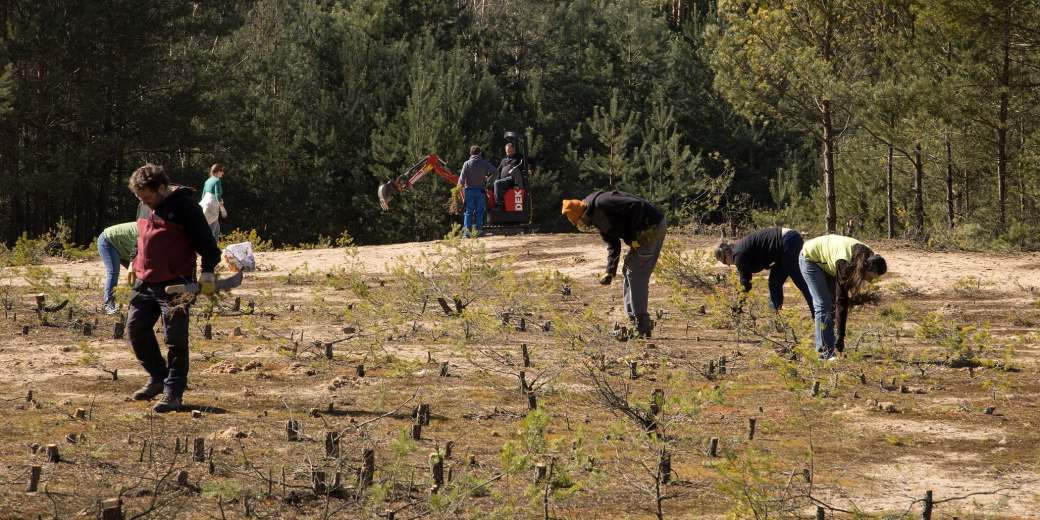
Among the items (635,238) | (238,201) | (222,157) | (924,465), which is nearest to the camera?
(924,465)

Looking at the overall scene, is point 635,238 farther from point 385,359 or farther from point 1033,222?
point 1033,222

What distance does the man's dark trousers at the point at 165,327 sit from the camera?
7.84m

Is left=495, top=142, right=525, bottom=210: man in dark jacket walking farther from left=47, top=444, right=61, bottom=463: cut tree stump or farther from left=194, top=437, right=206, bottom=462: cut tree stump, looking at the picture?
left=47, top=444, right=61, bottom=463: cut tree stump

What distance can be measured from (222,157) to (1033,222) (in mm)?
19309

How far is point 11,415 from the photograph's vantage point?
308 inches

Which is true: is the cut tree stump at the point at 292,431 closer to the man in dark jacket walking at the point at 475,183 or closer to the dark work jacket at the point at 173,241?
the dark work jacket at the point at 173,241

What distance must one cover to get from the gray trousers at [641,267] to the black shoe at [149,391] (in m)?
4.30

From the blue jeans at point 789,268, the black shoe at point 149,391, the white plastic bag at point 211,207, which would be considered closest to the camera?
the black shoe at point 149,391

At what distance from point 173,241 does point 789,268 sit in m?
5.09

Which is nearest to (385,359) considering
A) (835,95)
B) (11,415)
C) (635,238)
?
(635,238)

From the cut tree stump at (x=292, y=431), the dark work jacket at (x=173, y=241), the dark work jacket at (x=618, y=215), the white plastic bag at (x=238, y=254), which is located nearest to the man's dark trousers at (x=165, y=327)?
the dark work jacket at (x=173, y=241)

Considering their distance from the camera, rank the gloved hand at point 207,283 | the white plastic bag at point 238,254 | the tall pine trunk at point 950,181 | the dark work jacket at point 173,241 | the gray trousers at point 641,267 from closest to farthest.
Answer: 1. the gloved hand at point 207,283
2. the dark work jacket at point 173,241
3. the gray trousers at point 641,267
4. the white plastic bag at point 238,254
5. the tall pine trunk at point 950,181

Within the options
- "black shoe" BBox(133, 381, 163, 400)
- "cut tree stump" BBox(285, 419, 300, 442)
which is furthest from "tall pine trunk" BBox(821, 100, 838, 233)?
"cut tree stump" BBox(285, 419, 300, 442)

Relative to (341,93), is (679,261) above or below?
below
